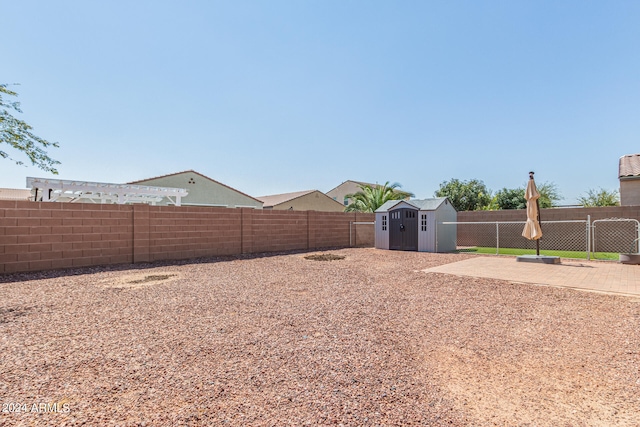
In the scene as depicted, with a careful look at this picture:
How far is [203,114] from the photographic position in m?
14.0

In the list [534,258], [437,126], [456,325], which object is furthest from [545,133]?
[456,325]

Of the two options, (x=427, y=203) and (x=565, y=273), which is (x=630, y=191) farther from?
(x=565, y=273)

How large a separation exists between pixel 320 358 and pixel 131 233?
9.06m

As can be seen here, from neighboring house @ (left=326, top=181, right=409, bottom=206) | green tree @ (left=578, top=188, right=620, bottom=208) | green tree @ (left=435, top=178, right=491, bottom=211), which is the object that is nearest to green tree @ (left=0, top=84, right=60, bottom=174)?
green tree @ (left=435, top=178, right=491, bottom=211)

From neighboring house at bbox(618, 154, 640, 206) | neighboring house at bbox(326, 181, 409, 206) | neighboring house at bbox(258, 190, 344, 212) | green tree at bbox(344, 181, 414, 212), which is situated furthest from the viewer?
neighboring house at bbox(326, 181, 409, 206)

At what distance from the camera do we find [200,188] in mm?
22469

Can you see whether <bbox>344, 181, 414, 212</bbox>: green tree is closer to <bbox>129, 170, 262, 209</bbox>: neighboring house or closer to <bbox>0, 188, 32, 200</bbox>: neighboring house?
<bbox>129, 170, 262, 209</bbox>: neighboring house

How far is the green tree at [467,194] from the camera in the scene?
2406 cm

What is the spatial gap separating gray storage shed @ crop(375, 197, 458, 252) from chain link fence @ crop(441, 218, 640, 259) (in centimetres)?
56

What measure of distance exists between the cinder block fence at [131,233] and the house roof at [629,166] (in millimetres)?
14610

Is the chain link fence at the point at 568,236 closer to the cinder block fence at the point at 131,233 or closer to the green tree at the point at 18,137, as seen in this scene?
the cinder block fence at the point at 131,233

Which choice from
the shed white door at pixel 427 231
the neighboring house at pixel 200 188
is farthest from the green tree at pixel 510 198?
the neighboring house at pixel 200 188

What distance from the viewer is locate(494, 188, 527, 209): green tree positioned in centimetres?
2263

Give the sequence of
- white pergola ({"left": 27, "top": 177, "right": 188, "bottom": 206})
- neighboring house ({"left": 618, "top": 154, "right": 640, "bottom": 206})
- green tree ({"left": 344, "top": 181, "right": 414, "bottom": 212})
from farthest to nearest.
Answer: green tree ({"left": 344, "top": 181, "right": 414, "bottom": 212})
neighboring house ({"left": 618, "top": 154, "right": 640, "bottom": 206})
white pergola ({"left": 27, "top": 177, "right": 188, "bottom": 206})
